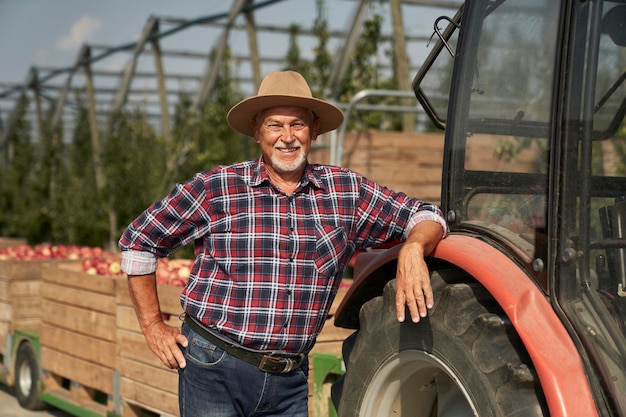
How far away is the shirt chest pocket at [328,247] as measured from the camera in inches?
116

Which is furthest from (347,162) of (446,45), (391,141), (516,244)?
(516,244)

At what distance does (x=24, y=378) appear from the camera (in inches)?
255

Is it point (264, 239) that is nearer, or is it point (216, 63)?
point (264, 239)

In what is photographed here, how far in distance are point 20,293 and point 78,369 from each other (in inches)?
45.9

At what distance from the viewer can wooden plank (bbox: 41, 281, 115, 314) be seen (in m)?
5.32

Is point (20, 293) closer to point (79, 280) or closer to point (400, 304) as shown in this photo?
point (79, 280)

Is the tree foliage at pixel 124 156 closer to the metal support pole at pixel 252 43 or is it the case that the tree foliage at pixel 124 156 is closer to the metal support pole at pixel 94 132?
the metal support pole at pixel 94 132

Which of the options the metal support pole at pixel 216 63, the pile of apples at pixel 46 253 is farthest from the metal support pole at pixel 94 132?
the pile of apples at pixel 46 253

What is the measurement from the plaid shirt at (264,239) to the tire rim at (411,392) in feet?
1.09

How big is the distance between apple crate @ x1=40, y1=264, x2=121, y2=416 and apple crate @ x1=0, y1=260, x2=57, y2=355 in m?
0.43

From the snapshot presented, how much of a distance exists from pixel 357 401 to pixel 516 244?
0.72 metres

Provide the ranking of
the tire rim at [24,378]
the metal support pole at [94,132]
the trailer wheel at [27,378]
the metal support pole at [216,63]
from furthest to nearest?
the metal support pole at [94,132]
the metal support pole at [216,63]
the tire rim at [24,378]
the trailer wheel at [27,378]

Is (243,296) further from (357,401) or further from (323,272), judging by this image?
(357,401)

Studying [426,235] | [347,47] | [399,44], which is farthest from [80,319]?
[347,47]
